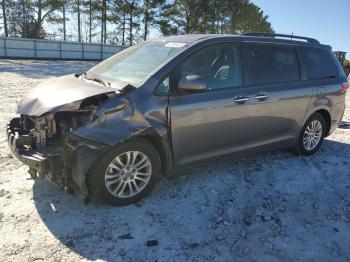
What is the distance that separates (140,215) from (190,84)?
148cm

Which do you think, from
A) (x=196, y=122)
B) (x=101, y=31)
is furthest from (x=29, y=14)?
(x=196, y=122)

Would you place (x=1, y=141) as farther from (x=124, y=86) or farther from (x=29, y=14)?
(x=29, y=14)

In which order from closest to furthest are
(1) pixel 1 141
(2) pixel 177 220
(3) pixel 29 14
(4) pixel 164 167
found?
(2) pixel 177 220 < (4) pixel 164 167 < (1) pixel 1 141 < (3) pixel 29 14

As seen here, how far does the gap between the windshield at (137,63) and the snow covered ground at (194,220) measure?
1.37m

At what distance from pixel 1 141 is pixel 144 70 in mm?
2985

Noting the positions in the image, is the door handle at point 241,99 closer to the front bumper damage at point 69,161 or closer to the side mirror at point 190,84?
the side mirror at point 190,84

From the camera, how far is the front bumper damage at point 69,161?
392 centimetres

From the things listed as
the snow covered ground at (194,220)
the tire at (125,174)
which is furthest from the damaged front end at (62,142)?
the snow covered ground at (194,220)

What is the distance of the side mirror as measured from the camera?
437 cm

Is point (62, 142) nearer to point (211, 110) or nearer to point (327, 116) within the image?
point (211, 110)

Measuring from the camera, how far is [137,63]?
4852 mm

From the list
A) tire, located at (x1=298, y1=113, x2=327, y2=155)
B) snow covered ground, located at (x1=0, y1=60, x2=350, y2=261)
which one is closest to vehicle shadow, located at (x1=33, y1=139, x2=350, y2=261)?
snow covered ground, located at (x1=0, y1=60, x2=350, y2=261)

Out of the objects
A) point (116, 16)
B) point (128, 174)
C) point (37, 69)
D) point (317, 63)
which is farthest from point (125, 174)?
point (116, 16)

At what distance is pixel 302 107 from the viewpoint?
596 cm
